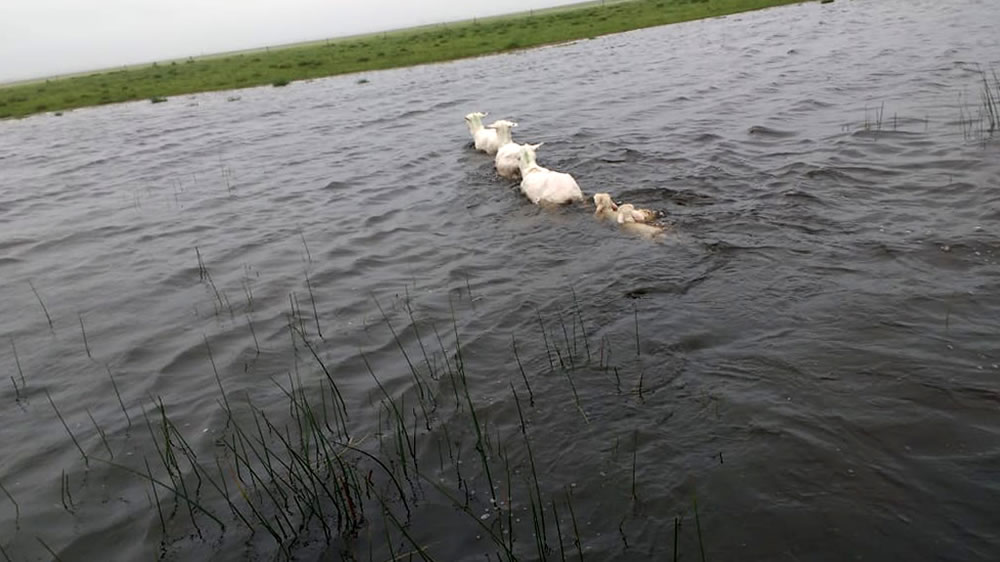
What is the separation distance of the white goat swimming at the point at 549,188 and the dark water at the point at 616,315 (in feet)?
1.61

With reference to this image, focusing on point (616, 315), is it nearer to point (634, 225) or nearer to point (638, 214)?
point (634, 225)

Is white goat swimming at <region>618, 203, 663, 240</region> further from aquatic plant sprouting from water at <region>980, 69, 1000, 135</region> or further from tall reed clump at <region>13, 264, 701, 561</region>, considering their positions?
aquatic plant sprouting from water at <region>980, 69, 1000, 135</region>

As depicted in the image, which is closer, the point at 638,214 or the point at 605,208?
the point at 638,214

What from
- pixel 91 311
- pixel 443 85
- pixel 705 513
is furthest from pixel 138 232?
pixel 443 85

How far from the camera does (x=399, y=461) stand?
6309mm

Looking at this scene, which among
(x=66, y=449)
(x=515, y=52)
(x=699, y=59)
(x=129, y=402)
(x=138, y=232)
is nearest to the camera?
(x=66, y=449)

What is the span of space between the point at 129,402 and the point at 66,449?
894 mm

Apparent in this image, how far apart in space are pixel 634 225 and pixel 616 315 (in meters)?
2.88

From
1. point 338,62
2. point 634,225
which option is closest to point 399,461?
point 634,225

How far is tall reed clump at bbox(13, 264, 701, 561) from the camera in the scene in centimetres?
536

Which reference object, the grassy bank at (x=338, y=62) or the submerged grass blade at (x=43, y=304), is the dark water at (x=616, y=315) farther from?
the grassy bank at (x=338, y=62)

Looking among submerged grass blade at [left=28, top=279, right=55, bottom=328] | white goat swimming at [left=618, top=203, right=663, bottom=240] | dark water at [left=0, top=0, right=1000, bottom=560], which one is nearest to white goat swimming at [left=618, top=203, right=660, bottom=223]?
white goat swimming at [left=618, top=203, right=663, bottom=240]

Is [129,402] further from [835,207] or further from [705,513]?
[835,207]

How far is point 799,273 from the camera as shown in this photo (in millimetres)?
8812
